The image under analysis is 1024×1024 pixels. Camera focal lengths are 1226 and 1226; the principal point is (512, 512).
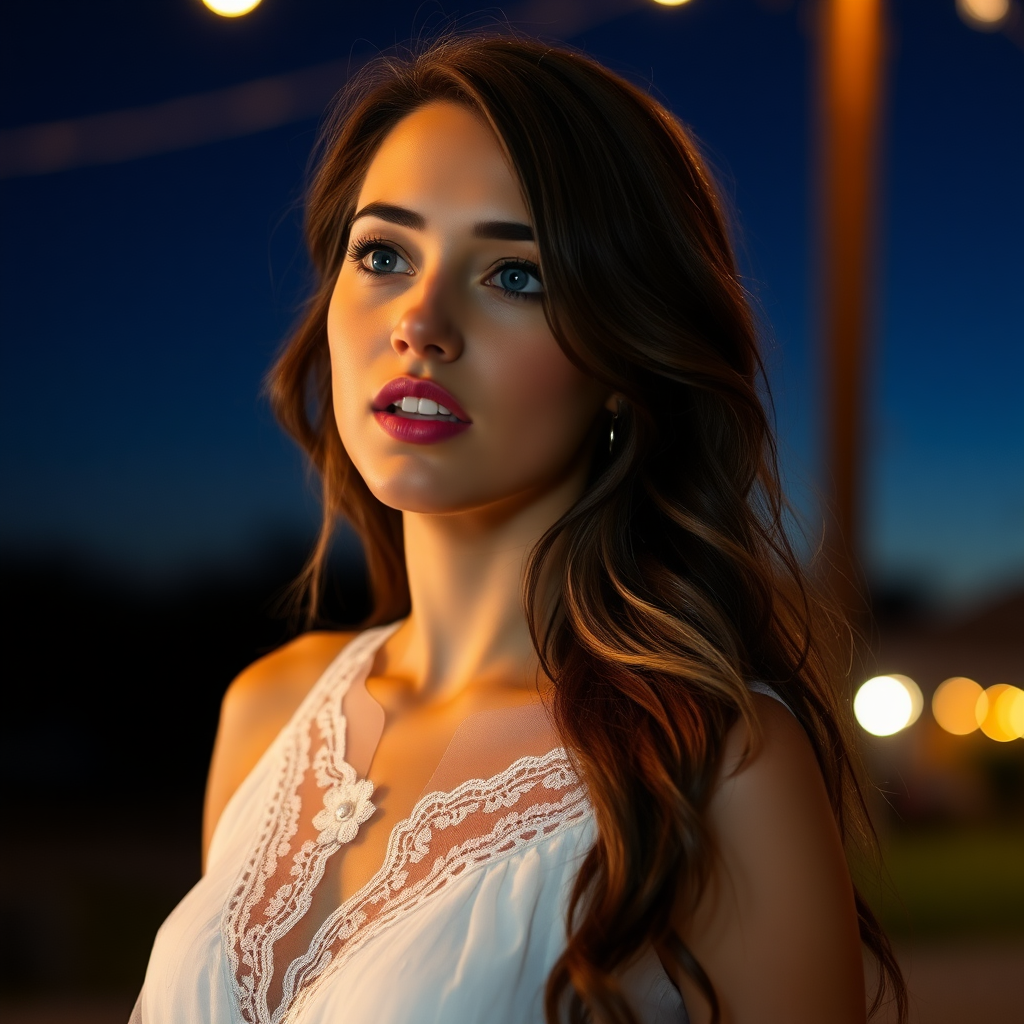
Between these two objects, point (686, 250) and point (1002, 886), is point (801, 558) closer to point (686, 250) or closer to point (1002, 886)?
point (686, 250)

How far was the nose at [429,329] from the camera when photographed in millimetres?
1320

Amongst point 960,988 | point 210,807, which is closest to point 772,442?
point 210,807

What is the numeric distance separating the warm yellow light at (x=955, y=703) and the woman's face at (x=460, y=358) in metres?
2.92

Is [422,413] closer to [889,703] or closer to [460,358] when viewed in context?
[460,358]

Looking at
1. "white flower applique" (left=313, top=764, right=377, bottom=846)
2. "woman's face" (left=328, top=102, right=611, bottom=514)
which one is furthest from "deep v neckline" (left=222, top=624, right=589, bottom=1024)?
"woman's face" (left=328, top=102, right=611, bottom=514)

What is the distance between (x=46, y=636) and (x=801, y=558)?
2.13 m

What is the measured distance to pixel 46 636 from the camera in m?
3.08

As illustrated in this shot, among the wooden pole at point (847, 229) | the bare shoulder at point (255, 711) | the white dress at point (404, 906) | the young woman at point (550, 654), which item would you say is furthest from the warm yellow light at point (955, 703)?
the white dress at point (404, 906)

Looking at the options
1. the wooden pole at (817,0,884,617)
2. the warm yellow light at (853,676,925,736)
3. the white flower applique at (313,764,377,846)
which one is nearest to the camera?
the white flower applique at (313,764,377,846)

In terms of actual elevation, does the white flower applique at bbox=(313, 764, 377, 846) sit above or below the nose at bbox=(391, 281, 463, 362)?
below

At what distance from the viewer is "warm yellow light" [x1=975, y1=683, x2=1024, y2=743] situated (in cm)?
386

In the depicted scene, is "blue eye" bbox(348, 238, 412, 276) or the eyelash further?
"blue eye" bbox(348, 238, 412, 276)

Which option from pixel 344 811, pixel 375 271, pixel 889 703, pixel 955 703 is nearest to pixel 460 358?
pixel 375 271

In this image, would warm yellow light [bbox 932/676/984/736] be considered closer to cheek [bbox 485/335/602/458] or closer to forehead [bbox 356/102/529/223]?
cheek [bbox 485/335/602/458]
